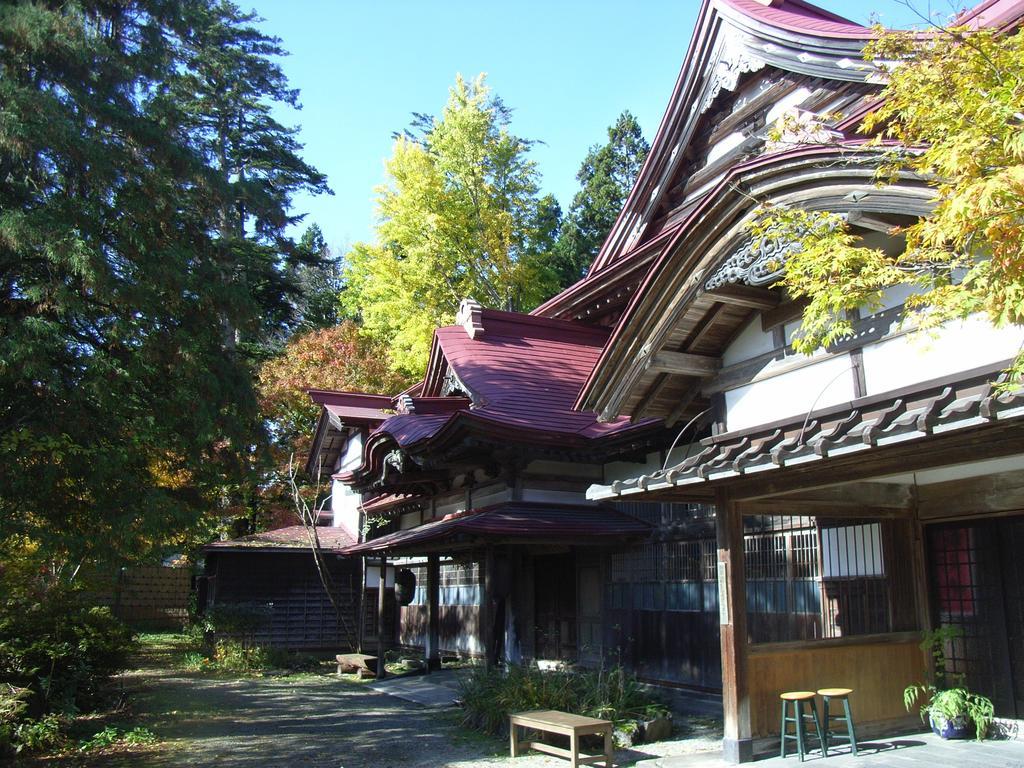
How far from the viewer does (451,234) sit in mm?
27172

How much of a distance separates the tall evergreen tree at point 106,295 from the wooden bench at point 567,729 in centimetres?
542

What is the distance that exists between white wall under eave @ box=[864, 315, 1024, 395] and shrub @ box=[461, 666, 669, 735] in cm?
493

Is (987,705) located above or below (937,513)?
below

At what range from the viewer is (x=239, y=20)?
34.7 meters

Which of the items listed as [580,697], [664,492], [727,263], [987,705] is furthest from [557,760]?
[727,263]

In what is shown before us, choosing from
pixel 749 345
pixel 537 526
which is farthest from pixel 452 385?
pixel 749 345

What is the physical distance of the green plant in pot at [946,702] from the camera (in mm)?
8016

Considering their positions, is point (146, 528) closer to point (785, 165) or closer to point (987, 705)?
point (785, 165)

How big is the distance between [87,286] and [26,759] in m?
5.80

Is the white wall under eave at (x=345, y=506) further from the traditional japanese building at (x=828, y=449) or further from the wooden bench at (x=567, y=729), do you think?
the traditional japanese building at (x=828, y=449)

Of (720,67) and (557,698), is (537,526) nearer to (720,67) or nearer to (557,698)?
(557,698)

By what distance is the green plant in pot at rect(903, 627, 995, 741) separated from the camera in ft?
26.3

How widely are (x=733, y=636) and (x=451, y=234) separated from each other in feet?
69.3

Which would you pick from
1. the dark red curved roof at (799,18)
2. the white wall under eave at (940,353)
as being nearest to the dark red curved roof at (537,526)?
the white wall under eave at (940,353)
